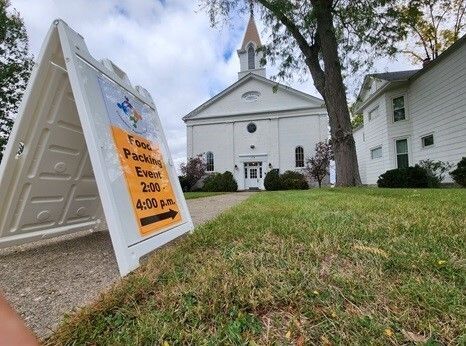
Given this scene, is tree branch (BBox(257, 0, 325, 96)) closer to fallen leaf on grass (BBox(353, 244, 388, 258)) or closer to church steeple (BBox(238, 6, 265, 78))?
fallen leaf on grass (BBox(353, 244, 388, 258))

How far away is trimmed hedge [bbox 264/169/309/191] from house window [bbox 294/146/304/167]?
235 cm

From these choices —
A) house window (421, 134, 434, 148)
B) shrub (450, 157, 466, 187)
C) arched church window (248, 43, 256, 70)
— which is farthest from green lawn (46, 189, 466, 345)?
arched church window (248, 43, 256, 70)

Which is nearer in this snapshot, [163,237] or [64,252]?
[163,237]

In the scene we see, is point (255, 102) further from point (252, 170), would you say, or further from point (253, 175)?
point (253, 175)

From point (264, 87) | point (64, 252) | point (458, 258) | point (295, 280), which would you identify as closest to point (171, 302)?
point (295, 280)

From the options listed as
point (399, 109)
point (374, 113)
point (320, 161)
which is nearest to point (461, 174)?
point (399, 109)

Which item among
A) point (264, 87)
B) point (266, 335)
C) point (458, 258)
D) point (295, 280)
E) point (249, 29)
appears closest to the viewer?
point (266, 335)

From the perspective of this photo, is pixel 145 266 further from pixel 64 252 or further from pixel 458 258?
pixel 458 258

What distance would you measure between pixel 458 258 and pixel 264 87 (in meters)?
24.4

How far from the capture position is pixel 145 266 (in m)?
1.91

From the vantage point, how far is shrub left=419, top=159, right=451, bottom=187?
42.5 ft

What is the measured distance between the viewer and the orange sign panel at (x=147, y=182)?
2.22m

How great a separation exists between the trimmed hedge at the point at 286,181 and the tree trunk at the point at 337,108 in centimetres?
834

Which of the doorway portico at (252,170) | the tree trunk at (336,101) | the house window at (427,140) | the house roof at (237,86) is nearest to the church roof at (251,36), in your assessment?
the house roof at (237,86)
